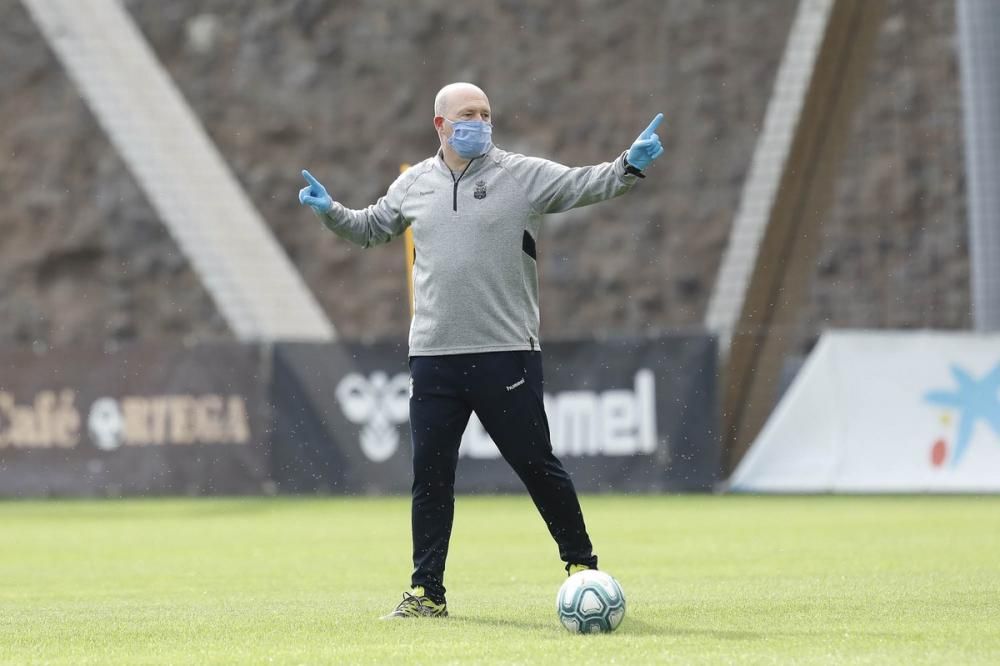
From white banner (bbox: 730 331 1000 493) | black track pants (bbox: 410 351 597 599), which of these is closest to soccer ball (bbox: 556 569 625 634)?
black track pants (bbox: 410 351 597 599)

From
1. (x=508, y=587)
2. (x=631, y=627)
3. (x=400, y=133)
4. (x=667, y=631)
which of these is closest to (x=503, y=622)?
(x=631, y=627)

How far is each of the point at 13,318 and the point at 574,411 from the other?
10.1 m

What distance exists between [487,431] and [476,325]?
0.41 meters

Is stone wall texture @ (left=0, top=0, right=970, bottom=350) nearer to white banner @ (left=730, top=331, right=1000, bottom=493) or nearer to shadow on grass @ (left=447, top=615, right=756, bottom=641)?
white banner @ (left=730, top=331, right=1000, bottom=493)

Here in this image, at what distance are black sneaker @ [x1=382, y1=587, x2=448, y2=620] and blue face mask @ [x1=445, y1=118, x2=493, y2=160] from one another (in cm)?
169

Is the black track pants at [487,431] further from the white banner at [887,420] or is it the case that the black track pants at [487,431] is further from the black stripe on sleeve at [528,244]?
the white banner at [887,420]

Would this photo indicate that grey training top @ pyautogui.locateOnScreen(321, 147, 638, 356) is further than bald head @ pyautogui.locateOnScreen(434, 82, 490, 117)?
No

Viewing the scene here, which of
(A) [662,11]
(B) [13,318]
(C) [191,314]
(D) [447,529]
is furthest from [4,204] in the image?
(D) [447,529]

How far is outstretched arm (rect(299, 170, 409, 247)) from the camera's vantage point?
7168 mm

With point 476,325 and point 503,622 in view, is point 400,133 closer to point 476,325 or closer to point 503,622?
point 476,325

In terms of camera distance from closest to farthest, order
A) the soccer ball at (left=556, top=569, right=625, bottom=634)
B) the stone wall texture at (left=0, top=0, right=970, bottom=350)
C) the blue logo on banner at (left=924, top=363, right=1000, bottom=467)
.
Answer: the soccer ball at (left=556, top=569, right=625, bottom=634) → the blue logo on banner at (left=924, top=363, right=1000, bottom=467) → the stone wall texture at (left=0, top=0, right=970, bottom=350)

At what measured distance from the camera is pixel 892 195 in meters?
22.2

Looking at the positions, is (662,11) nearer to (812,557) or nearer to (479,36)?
(479,36)

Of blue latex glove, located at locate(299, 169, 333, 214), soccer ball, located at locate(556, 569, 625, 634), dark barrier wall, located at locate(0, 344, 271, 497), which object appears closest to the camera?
soccer ball, located at locate(556, 569, 625, 634)
